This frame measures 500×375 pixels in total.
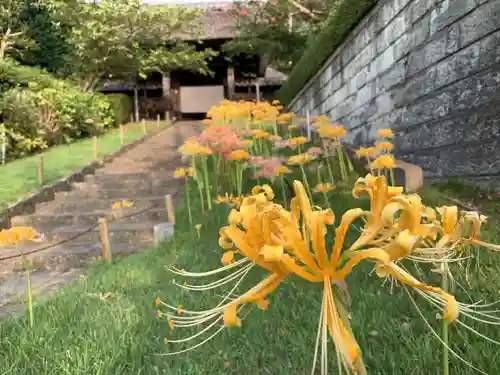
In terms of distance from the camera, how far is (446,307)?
26.2 inches

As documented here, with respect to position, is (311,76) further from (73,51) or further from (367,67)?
(73,51)

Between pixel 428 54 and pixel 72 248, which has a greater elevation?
pixel 428 54

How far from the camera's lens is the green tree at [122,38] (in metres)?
15.0

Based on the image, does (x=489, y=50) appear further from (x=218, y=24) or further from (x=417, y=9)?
(x=218, y=24)

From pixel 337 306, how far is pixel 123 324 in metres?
1.78

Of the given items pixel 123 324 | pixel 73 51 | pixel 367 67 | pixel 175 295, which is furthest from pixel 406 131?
pixel 73 51

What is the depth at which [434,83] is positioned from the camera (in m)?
4.05

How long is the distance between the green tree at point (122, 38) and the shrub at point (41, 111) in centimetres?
129

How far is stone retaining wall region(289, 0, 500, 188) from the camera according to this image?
3203 millimetres

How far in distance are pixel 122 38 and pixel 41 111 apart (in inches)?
184

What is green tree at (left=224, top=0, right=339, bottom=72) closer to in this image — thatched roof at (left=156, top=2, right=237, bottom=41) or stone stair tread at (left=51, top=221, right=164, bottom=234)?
thatched roof at (left=156, top=2, right=237, bottom=41)

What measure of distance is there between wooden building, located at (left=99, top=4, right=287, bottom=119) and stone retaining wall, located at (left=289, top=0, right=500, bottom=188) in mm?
13067

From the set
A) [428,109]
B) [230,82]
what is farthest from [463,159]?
[230,82]

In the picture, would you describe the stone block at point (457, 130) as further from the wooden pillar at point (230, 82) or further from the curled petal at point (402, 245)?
the wooden pillar at point (230, 82)
